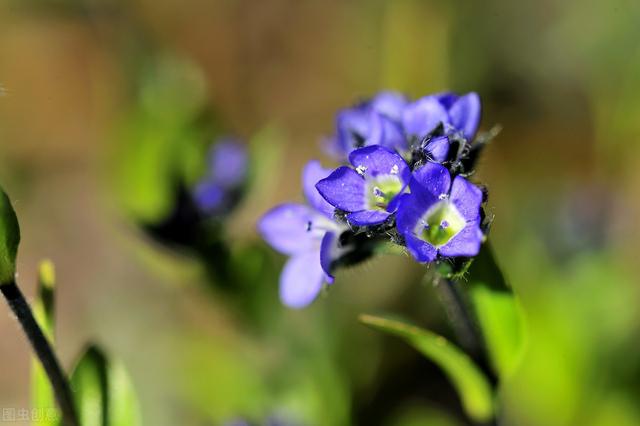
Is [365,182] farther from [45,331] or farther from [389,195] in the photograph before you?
[45,331]

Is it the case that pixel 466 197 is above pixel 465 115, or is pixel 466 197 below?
below

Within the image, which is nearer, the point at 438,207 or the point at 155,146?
the point at 438,207

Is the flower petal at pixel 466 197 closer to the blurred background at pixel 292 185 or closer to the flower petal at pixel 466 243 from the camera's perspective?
the flower petal at pixel 466 243

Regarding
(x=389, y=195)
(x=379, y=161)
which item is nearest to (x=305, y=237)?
(x=389, y=195)

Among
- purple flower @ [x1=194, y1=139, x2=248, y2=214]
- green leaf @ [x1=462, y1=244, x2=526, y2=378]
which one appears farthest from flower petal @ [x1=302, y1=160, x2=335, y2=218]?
purple flower @ [x1=194, y1=139, x2=248, y2=214]

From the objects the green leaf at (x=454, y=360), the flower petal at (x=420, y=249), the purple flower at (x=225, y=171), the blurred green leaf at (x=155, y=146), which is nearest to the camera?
the flower petal at (x=420, y=249)

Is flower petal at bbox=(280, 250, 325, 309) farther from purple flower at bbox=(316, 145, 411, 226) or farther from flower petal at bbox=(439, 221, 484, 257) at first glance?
flower petal at bbox=(439, 221, 484, 257)

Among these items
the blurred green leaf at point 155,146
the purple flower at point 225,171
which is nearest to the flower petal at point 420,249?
the purple flower at point 225,171
